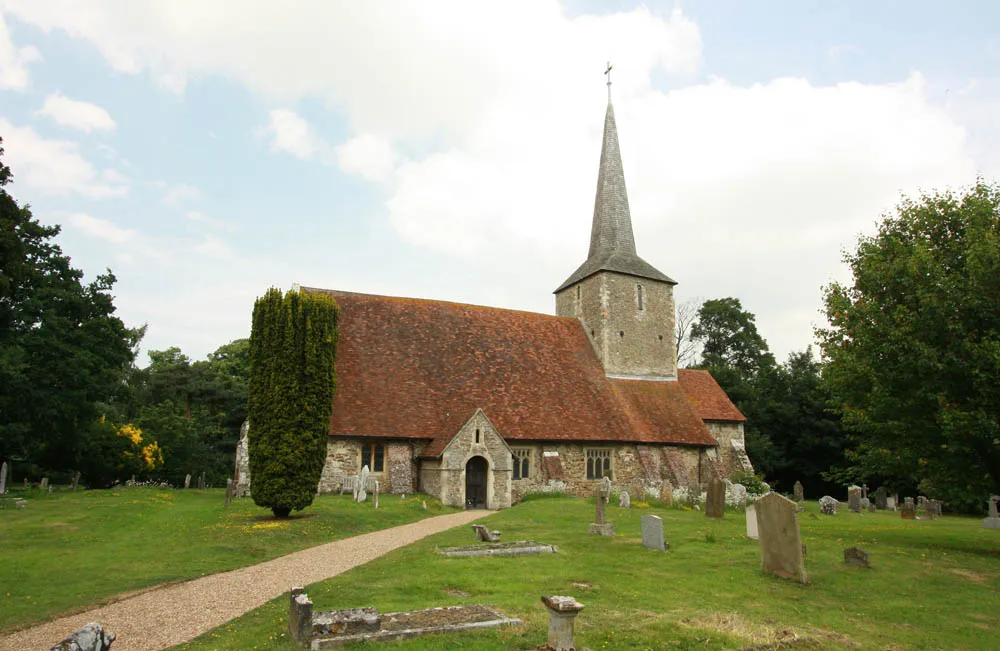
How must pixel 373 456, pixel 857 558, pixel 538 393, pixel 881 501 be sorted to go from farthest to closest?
pixel 881 501
pixel 538 393
pixel 373 456
pixel 857 558

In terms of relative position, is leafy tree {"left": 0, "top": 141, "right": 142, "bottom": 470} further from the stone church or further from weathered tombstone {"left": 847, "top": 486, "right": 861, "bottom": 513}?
weathered tombstone {"left": 847, "top": 486, "right": 861, "bottom": 513}

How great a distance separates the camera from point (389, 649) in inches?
267

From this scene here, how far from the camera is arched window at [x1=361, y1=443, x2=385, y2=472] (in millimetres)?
23125

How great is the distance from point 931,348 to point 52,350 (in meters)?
31.7

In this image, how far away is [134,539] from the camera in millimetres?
14656

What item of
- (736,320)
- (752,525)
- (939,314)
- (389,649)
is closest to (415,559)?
(389,649)

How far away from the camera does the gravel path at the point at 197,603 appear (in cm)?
779

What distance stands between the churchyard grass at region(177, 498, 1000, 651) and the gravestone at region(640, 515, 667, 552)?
29 cm

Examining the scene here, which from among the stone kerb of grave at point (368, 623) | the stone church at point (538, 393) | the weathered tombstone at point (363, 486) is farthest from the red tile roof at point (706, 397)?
the stone kerb of grave at point (368, 623)

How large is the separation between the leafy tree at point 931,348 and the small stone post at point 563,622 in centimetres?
1070

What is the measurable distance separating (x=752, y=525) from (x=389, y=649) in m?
11.0

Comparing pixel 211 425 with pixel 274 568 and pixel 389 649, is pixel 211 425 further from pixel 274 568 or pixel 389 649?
pixel 389 649

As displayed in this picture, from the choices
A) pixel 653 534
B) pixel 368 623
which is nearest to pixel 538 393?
pixel 653 534

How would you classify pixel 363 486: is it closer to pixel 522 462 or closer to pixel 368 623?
pixel 522 462
